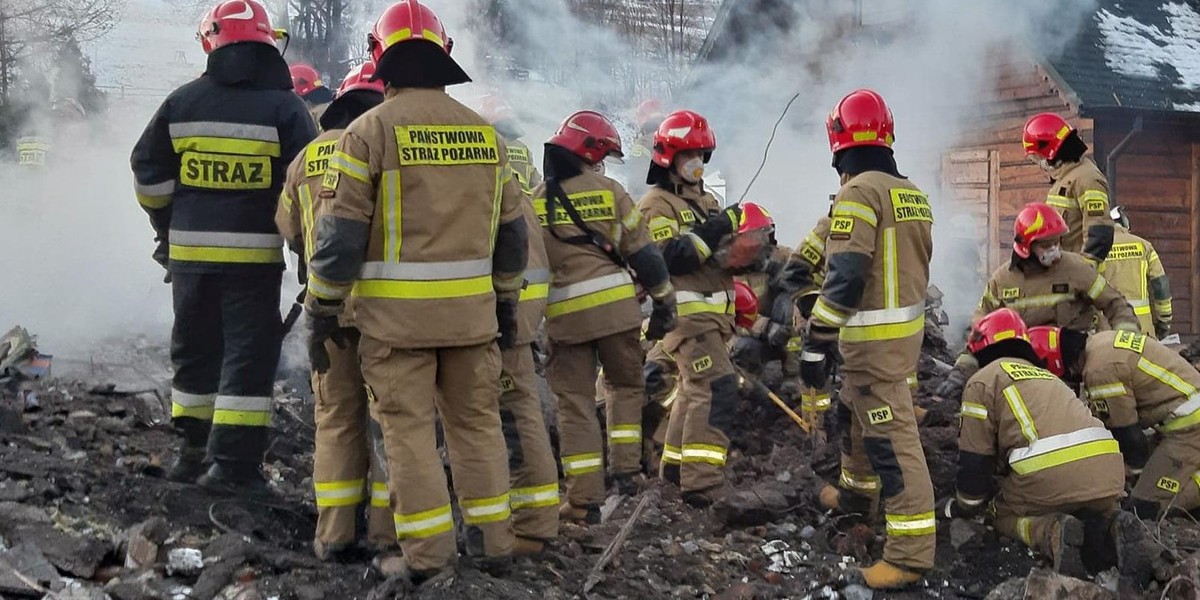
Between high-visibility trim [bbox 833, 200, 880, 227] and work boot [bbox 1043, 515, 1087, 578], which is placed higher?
high-visibility trim [bbox 833, 200, 880, 227]

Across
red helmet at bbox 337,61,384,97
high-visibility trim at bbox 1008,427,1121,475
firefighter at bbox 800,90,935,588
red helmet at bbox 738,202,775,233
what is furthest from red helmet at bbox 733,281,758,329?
red helmet at bbox 337,61,384,97

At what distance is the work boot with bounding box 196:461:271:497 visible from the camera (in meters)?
4.80

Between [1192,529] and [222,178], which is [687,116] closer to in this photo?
[222,178]

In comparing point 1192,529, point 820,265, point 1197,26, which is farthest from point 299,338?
point 1197,26

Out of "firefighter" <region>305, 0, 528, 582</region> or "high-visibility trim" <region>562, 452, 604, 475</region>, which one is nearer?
"firefighter" <region>305, 0, 528, 582</region>

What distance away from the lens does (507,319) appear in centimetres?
442

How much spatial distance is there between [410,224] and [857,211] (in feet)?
6.51

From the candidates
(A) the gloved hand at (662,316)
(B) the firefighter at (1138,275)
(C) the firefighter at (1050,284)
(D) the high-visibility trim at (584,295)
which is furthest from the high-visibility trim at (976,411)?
(B) the firefighter at (1138,275)

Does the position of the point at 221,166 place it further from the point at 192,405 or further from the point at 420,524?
the point at 420,524

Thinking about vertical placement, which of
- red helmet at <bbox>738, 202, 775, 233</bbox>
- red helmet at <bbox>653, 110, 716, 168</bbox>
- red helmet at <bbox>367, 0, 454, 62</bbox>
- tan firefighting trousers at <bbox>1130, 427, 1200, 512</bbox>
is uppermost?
red helmet at <bbox>367, 0, 454, 62</bbox>

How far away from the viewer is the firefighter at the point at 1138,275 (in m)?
8.69

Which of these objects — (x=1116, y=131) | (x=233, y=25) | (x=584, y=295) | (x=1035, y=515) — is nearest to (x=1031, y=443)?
(x=1035, y=515)

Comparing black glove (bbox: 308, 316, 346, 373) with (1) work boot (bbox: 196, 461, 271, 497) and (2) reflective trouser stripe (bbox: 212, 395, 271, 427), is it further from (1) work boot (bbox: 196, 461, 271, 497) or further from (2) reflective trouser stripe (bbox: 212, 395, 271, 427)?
(1) work boot (bbox: 196, 461, 271, 497)

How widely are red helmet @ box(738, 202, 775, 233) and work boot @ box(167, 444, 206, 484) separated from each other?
3.21 m
